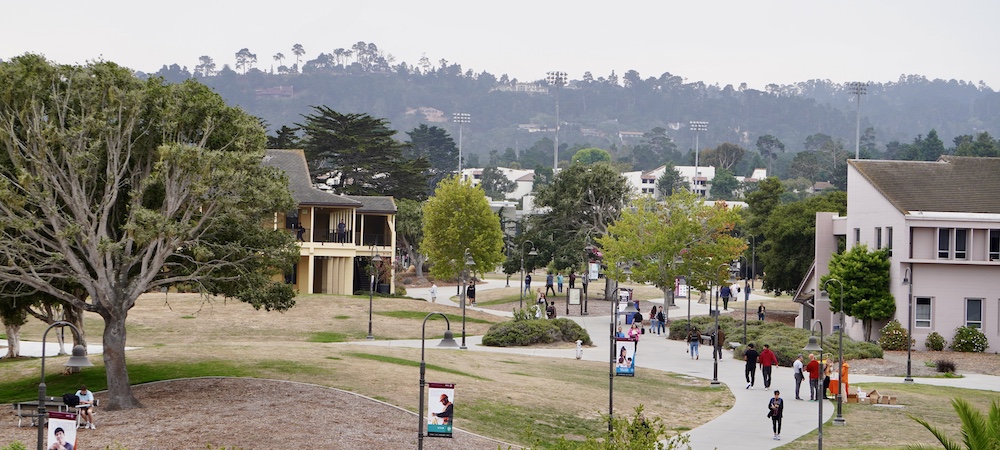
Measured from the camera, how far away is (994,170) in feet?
219

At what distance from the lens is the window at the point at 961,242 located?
6247 centimetres

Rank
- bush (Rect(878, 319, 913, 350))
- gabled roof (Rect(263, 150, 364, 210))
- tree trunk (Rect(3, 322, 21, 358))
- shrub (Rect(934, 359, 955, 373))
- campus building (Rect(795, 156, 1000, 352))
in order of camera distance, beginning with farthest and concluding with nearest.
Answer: gabled roof (Rect(263, 150, 364, 210))
campus building (Rect(795, 156, 1000, 352))
bush (Rect(878, 319, 913, 350))
shrub (Rect(934, 359, 955, 373))
tree trunk (Rect(3, 322, 21, 358))

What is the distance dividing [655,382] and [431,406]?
64.3ft

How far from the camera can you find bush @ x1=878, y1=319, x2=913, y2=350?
6053cm

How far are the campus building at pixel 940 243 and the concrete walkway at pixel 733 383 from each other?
9402mm

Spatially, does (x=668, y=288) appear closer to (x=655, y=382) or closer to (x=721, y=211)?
(x=721, y=211)

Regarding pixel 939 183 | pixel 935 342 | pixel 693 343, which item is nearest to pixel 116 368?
pixel 693 343

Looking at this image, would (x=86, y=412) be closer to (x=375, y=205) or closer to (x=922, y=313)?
(x=922, y=313)

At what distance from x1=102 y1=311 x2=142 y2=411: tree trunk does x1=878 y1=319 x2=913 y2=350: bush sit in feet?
134

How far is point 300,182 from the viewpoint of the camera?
7569 centimetres

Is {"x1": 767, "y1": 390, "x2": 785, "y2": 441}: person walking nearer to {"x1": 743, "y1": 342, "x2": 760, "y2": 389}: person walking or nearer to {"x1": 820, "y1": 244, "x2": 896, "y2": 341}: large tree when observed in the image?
{"x1": 743, "y1": 342, "x2": 760, "y2": 389}: person walking

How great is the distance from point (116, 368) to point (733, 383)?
80.3 ft

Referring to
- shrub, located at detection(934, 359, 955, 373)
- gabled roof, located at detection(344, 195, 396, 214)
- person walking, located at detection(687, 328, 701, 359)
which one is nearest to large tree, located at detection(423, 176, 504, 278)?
gabled roof, located at detection(344, 195, 396, 214)

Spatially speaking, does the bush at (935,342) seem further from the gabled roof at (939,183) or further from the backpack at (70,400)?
the backpack at (70,400)
